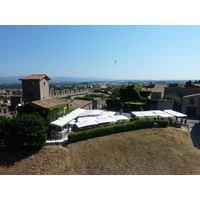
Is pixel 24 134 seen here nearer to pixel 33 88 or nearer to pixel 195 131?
pixel 33 88

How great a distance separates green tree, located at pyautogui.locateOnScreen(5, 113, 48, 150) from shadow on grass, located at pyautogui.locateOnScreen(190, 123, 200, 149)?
655 inches

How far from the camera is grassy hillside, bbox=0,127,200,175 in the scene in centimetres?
1205

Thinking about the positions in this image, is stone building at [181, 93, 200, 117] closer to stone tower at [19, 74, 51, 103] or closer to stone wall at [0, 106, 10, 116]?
stone tower at [19, 74, 51, 103]

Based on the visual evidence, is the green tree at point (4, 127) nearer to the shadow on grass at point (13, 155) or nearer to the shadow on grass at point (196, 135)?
the shadow on grass at point (13, 155)

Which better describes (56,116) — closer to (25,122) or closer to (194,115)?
(25,122)

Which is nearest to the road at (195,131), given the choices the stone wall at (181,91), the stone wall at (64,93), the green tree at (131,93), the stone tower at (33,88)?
the stone wall at (181,91)

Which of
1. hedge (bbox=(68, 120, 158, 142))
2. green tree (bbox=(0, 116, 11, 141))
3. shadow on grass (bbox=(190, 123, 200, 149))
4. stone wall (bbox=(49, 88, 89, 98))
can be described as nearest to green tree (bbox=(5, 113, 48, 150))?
green tree (bbox=(0, 116, 11, 141))

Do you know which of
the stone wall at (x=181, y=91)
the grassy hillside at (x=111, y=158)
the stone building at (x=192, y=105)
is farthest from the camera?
the stone wall at (x=181, y=91)

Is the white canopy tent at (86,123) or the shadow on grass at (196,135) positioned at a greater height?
the white canopy tent at (86,123)

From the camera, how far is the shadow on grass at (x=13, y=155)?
12.4 m

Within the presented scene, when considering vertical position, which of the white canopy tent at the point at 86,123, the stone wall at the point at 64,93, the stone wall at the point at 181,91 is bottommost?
the white canopy tent at the point at 86,123

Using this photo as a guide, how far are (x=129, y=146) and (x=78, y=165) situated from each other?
5488 mm

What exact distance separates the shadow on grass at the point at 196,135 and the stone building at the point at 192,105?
610 centimetres

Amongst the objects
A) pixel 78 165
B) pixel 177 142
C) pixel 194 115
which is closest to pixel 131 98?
pixel 194 115
